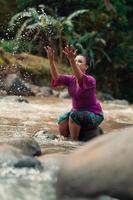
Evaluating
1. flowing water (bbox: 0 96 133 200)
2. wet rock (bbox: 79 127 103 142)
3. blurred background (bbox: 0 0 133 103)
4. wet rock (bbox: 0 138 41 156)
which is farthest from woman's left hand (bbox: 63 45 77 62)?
blurred background (bbox: 0 0 133 103)

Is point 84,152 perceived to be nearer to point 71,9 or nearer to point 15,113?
point 15,113

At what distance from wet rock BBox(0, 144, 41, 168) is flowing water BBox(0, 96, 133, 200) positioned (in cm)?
5

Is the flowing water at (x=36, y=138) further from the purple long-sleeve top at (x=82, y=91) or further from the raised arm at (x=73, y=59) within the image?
the raised arm at (x=73, y=59)

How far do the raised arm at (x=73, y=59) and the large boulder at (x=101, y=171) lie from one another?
2296 mm

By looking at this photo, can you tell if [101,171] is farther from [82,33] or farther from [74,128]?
[82,33]

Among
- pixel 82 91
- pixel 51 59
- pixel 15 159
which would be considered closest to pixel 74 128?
pixel 82 91

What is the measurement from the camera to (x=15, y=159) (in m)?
4.77

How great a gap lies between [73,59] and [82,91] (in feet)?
1.76

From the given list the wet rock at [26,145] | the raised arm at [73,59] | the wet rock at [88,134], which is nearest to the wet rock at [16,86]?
the wet rock at [88,134]

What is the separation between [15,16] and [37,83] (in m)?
3.54

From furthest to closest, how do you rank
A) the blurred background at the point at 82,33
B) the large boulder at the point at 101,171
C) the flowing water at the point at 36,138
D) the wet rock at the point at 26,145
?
the blurred background at the point at 82,33
the wet rock at the point at 26,145
the flowing water at the point at 36,138
the large boulder at the point at 101,171

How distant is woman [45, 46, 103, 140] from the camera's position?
21.7 feet

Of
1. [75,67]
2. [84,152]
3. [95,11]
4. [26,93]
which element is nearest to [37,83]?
[26,93]

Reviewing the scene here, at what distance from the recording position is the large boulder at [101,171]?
3686 mm
